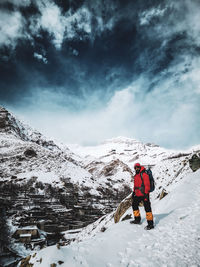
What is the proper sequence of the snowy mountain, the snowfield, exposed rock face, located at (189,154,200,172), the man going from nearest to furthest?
the snowfield, the man, exposed rock face, located at (189,154,200,172), the snowy mountain

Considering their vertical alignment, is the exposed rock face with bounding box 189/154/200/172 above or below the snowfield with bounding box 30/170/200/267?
above

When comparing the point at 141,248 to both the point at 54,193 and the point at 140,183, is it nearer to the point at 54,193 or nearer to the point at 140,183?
the point at 140,183

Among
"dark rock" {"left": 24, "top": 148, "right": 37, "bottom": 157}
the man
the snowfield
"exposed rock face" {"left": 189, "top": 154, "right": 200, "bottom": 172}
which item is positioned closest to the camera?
the snowfield

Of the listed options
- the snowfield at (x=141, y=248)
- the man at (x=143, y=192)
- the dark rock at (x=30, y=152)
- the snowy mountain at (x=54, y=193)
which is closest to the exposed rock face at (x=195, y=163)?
the snowy mountain at (x=54, y=193)

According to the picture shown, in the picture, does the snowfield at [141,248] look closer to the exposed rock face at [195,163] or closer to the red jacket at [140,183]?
the red jacket at [140,183]

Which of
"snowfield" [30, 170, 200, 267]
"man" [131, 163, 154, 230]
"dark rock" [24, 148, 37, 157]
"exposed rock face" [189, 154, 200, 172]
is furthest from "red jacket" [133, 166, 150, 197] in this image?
"dark rock" [24, 148, 37, 157]

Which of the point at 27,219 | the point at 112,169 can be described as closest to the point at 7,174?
the point at 27,219

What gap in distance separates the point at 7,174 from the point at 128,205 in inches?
1567

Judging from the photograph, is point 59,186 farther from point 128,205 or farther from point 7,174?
point 128,205

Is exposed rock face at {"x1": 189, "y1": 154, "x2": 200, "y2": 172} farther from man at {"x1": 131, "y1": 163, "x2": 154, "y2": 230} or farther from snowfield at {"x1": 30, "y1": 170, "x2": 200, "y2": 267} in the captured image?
man at {"x1": 131, "y1": 163, "x2": 154, "y2": 230}

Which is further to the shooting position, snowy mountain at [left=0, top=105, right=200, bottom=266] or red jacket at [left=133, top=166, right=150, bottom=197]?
snowy mountain at [left=0, top=105, right=200, bottom=266]

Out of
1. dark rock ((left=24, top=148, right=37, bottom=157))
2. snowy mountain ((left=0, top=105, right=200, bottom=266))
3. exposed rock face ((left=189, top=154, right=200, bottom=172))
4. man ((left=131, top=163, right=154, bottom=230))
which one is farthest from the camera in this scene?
dark rock ((left=24, top=148, right=37, bottom=157))

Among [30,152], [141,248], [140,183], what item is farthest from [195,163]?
[30,152]

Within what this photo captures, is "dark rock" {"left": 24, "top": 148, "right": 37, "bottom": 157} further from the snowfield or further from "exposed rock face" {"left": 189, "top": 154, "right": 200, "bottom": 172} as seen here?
the snowfield
